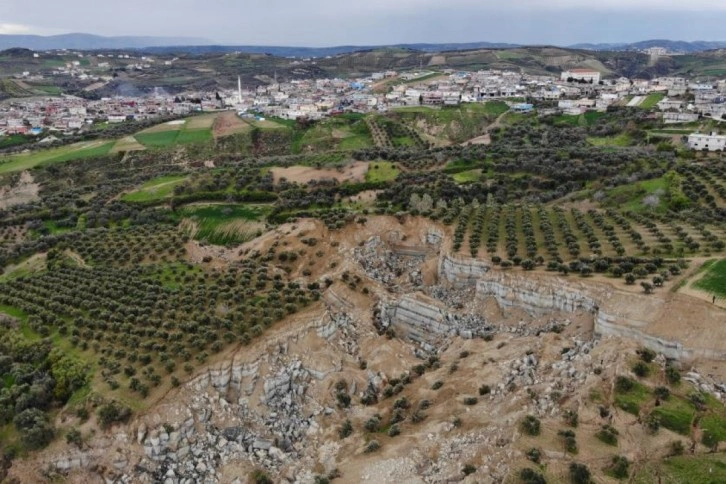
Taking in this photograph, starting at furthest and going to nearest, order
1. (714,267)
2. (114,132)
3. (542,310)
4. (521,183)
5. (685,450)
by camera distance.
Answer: (114,132) < (521,183) < (542,310) < (714,267) < (685,450)

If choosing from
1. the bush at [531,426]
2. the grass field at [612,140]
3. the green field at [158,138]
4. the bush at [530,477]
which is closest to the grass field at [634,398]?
the bush at [531,426]

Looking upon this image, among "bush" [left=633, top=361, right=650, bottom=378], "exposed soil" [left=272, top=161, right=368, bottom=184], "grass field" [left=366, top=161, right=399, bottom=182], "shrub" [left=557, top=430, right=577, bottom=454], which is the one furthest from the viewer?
"exposed soil" [left=272, top=161, right=368, bottom=184]

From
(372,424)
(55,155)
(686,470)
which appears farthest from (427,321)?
(55,155)

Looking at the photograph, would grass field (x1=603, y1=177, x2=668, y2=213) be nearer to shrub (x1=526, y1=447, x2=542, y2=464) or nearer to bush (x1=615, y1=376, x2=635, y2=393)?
bush (x1=615, y1=376, x2=635, y2=393)

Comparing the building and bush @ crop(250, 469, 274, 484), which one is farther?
the building

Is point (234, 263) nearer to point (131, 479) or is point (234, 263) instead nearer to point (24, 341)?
point (24, 341)

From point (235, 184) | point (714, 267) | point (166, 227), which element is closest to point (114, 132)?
point (235, 184)

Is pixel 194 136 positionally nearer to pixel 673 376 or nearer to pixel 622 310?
pixel 622 310

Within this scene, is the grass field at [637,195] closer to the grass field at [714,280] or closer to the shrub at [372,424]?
the grass field at [714,280]

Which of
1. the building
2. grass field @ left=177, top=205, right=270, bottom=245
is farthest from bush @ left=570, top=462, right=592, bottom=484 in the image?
the building
